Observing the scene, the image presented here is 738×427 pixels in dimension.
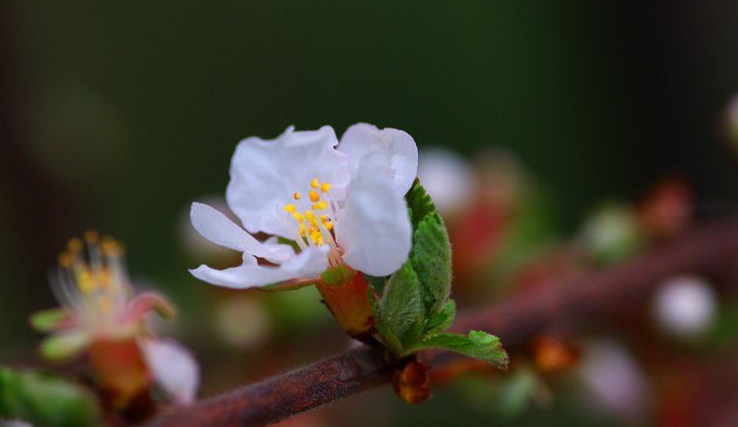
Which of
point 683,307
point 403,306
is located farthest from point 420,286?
point 683,307

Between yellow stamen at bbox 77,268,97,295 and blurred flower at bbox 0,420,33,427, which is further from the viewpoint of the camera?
yellow stamen at bbox 77,268,97,295

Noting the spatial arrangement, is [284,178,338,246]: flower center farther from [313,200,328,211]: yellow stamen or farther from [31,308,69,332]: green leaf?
[31,308,69,332]: green leaf

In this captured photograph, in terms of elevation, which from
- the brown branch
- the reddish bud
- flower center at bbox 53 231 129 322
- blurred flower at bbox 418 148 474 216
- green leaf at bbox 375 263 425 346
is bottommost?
the reddish bud

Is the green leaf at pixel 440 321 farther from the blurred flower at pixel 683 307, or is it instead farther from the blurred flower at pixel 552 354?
the blurred flower at pixel 683 307

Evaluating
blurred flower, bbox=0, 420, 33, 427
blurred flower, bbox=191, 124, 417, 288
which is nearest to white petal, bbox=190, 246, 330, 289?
blurred flower, bbox=191, 124, 417, 288

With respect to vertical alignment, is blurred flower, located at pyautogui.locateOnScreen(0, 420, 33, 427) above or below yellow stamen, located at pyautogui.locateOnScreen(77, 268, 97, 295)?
below

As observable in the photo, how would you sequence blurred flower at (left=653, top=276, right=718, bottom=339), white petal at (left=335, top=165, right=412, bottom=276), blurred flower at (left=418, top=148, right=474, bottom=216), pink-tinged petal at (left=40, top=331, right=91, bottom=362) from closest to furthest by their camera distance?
white petal at (left=335, top=165, right=412, bottom=276)
pink-tinged petal at (left=40, top=331, right=91, bottom=362)
blurred flower at (left=653, top=276, right=718, bottom=339)
blurred flower at (left=418, top=148, right=474, bottom=216)

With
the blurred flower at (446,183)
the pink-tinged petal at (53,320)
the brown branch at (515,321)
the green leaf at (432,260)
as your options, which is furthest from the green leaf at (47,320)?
the blurred flower at (446,183)

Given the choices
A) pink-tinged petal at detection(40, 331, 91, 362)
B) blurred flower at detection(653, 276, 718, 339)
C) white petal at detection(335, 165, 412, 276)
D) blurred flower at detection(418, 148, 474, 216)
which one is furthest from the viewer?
blurred flower at detection(418, 148, 474, 216)
